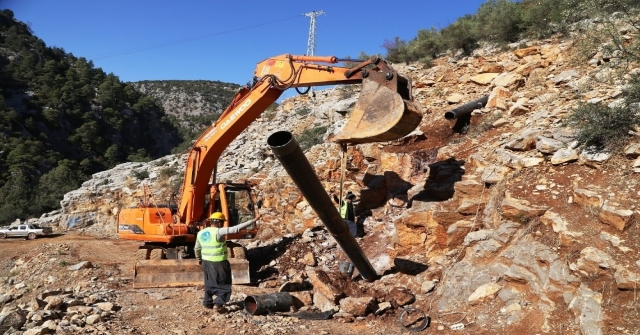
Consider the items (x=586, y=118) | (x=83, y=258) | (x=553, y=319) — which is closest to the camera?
(x=553, y=319)

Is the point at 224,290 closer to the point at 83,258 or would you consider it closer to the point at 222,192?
the point at 222,192

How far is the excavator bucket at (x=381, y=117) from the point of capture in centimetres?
548

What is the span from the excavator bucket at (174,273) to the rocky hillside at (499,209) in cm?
51

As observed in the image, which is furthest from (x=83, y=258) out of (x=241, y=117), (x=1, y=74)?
(x=1, y=74)

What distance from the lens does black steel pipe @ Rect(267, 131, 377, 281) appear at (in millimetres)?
4910

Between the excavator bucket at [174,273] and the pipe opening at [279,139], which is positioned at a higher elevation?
the pipe opening at [279,139]

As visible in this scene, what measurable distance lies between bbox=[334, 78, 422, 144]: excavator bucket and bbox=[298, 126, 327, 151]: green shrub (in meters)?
10.1

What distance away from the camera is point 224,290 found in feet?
20.1

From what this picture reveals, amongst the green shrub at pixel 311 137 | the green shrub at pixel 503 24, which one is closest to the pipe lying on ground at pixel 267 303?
the green shrub at pixel 311 137

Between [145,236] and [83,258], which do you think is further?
[83,258]

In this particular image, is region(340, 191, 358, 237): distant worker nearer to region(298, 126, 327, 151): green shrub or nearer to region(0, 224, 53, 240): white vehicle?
region(298, 126, 327, 151): green shrub

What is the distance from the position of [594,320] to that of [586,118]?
3.37 metres

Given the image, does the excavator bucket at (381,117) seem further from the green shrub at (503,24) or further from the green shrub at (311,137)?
the green shrub at (503,24)

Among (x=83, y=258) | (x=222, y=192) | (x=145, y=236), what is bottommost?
(x=83, y=258)
